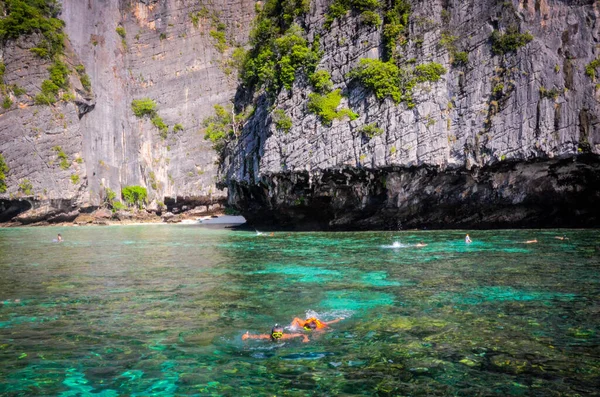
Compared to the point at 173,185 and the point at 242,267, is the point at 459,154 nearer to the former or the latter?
the point at 242,267

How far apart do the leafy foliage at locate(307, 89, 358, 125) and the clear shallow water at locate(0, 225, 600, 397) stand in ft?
57.0

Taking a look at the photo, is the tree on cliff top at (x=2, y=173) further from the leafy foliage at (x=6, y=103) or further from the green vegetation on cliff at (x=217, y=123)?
the green vegetation on cliff at (x=217, y=123)

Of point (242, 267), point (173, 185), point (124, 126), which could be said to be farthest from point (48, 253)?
point (124, 126)

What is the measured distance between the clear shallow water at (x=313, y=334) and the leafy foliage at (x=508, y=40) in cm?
1745

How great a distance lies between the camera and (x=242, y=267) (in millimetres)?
15578

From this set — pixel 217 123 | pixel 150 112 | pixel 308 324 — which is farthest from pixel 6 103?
pixel 308 324

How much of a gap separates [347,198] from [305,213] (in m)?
4.39

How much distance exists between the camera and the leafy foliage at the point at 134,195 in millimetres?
64062

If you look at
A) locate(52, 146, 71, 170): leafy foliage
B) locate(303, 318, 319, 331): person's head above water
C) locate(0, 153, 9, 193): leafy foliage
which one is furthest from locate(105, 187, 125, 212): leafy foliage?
locate(303, 318, 319, 331): person's head above water

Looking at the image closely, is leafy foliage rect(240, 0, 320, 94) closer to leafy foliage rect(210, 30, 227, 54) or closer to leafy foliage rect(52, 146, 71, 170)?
leafy foliage rect(52, 146, 71, 170)

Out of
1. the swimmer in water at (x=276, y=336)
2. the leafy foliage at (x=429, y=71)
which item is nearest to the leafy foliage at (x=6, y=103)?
the leafy foliage at (x=429, y=71)

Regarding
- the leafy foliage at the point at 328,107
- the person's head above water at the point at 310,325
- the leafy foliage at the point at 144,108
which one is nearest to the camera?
the person's head above water at the point at 310,325

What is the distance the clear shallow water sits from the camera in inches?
213

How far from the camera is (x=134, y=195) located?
64.2 m
